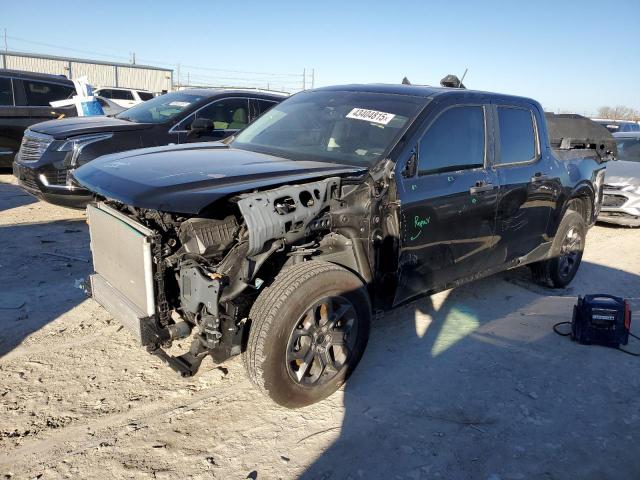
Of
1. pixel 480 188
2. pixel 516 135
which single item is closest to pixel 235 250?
pixel 480 188

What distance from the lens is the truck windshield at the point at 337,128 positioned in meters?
3.64

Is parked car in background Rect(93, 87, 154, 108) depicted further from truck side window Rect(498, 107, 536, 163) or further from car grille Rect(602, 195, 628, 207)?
truck side window Rect(498, 107, 536, 163)

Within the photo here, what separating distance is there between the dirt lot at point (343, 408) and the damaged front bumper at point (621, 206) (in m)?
4.67

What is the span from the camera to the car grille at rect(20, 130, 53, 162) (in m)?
6.50

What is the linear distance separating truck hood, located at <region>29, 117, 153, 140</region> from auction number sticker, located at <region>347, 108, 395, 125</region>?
382 centimetres

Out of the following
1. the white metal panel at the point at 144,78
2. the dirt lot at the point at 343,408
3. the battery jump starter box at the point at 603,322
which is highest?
the white metal panel at the point at 144,78

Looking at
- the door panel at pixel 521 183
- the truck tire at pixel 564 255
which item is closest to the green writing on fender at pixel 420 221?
the door panel at pixel 521 183

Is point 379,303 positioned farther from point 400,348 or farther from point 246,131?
point 246,131

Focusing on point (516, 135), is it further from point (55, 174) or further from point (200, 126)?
point (55, 174)

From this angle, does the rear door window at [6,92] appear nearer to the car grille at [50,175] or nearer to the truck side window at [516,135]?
the car grille at [50,175]

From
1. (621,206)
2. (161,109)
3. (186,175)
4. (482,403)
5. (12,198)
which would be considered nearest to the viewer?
(186,175)

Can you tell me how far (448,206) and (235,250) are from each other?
1621mm

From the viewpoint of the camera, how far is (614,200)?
28.8 feet

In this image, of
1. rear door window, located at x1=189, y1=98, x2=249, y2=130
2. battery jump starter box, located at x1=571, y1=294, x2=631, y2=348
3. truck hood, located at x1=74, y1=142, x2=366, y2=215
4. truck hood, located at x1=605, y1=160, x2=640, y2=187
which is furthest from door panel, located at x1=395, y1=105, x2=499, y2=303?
truck hood, located at x1=605, y1=160, x2=640, y2=187
